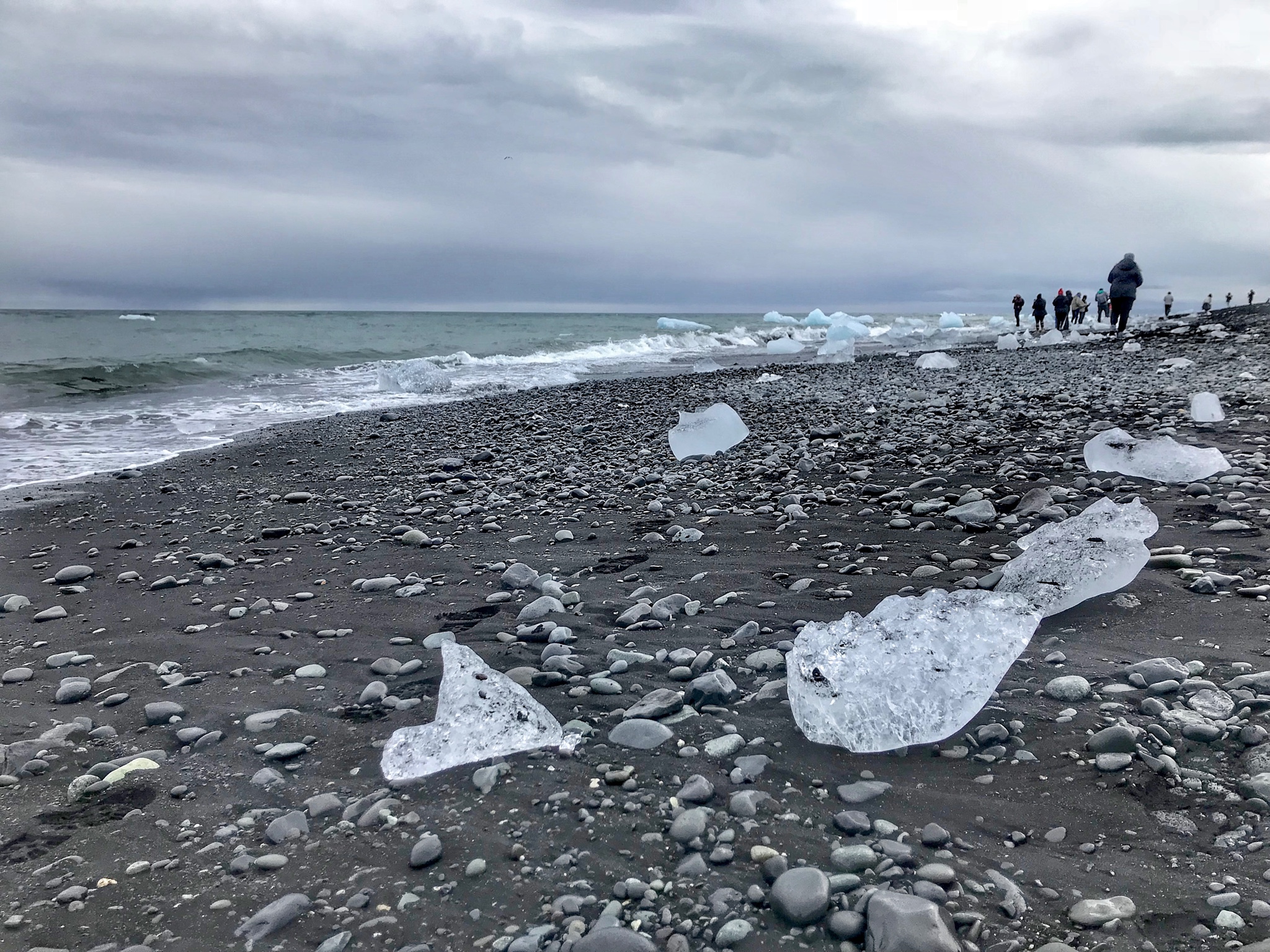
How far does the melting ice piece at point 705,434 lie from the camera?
22.8 feet

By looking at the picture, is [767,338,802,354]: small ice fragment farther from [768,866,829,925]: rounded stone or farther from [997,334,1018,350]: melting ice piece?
[768,866,829,925]: rounded stone

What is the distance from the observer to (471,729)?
2.51 meters

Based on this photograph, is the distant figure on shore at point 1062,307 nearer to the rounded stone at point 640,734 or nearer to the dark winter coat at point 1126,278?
the dark winter coat at point 1126,278

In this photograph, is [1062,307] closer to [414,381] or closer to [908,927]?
[414,381]

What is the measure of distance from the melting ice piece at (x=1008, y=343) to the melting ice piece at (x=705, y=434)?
47.9 ft

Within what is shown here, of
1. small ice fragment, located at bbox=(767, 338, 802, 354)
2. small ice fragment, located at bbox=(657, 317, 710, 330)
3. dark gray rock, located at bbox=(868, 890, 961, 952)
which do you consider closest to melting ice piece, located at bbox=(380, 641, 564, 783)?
dark gray rock, located at bbox=(868, 890, 961, 952)

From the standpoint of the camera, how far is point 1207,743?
217 cm

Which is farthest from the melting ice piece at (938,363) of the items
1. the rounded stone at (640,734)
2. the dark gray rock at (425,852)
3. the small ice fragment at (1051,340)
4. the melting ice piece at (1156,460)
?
the dark gray rock at (425,852)

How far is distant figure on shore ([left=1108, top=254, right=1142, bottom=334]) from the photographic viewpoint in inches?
702

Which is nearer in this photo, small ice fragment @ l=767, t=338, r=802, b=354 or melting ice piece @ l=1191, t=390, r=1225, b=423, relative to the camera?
melting ice piece @ l=1191, t=390, r=1225, b=423

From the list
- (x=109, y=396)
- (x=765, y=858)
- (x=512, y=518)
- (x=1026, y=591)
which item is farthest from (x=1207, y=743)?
(x=109, y=396)

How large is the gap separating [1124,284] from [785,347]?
Answer: 12250mm

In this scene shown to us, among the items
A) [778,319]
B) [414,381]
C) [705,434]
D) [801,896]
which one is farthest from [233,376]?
[778,319]

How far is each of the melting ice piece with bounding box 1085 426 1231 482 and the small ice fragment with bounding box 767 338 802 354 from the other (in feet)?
77.9
